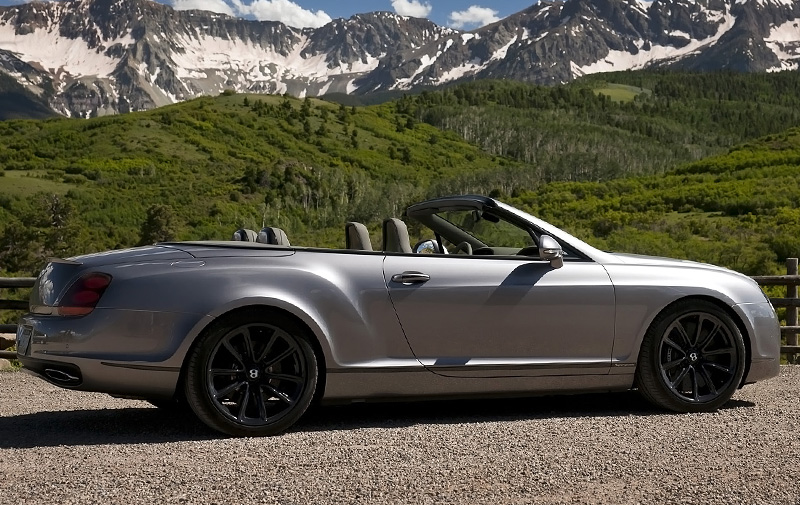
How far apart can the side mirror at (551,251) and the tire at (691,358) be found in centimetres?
79

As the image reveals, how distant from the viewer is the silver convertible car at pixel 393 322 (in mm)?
5246

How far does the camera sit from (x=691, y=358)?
614 centimetres

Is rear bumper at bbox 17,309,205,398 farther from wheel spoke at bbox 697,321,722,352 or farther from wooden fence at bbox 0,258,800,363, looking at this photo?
wooden fence at bbox 0,258,800,363

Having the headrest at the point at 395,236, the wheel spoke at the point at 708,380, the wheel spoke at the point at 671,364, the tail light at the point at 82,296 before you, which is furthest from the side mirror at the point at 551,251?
the tail light at the point at 82,296

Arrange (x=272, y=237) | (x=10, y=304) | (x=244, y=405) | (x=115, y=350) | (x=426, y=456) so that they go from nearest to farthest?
(x=426, y=456), (x=115, y=350), (x=244, y=405), (x=272, y=237), (x=10, y=304)

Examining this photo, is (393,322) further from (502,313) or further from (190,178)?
(190,178)

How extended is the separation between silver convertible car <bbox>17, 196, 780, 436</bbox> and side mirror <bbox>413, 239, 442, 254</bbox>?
22 millimetres

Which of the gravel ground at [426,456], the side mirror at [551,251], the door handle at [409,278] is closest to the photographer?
the gravel ground at [426,456]

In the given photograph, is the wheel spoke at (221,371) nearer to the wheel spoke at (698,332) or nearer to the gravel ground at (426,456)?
the gravel ground at (426,456)

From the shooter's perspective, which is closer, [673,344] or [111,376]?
[111,376]

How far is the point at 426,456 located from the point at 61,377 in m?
2.08

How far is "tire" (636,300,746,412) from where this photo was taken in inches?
239

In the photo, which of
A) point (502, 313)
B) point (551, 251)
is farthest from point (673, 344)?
point (502, 313)

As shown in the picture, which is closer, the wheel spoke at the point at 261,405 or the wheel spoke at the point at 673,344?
the wheel spoke at the point at 261,405
